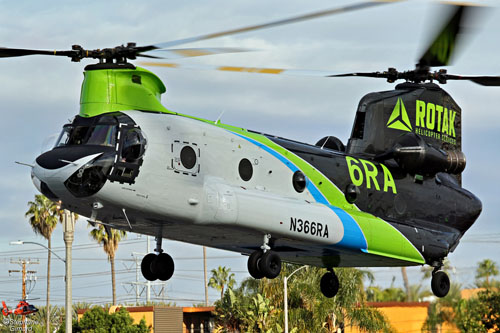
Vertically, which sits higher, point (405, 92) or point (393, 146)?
point (405, 92)

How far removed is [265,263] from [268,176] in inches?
87.0

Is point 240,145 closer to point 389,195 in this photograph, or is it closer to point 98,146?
point 98,146

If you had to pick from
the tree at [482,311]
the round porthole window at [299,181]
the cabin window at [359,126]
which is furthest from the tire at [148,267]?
the tree at [482,311]

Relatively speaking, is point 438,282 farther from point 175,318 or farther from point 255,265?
point 175,318

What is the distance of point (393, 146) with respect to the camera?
28.2 metres

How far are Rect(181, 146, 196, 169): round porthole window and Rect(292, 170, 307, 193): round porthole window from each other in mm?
3311

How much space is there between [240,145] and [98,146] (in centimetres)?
389

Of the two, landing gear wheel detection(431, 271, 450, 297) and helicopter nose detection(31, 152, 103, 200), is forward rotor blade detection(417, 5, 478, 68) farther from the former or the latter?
helicopter nose detection(31, 152, 103, 200)

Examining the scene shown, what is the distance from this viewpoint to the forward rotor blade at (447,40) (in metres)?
19.3

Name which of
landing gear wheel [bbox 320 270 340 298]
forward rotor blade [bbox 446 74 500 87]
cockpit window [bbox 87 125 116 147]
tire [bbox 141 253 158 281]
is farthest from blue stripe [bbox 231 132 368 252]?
forward rotor blade [bbox 446 74 500 87]

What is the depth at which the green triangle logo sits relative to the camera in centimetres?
2875

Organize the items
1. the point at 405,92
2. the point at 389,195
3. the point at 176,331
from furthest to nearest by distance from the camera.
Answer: the point at 176,331 < the point at 405,92 < the point at 389,195

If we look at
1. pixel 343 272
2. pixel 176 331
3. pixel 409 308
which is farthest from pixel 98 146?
pixel 176 331

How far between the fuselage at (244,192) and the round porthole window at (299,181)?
25 mm
